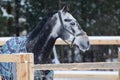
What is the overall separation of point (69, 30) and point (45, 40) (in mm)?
217

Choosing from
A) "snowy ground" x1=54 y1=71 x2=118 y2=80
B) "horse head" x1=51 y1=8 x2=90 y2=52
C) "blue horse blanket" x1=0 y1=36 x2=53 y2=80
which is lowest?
"snowy ground" x1=54 y1=71 x2=118 y2=80

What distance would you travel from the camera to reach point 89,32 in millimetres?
8031

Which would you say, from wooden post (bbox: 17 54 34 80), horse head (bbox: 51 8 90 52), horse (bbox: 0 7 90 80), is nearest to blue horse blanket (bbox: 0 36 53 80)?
horse (bbox: 0 7 90 80)

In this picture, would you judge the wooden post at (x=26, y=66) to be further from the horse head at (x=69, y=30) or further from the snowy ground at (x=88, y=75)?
the snowy ground at (x=88, y=75)

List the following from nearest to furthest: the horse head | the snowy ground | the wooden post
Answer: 1. the wooden post
2. the horse head
3. the snowy ground

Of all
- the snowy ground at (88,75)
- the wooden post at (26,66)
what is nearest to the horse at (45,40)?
the wooden post at (26,66)

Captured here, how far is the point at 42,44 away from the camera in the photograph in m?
3.46

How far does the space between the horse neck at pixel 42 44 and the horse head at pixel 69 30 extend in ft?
0.17

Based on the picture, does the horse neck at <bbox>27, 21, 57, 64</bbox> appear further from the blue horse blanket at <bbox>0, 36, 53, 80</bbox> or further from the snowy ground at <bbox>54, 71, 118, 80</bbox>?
the snowy ground at <bbox>54, 71, 118, 80</bbox>

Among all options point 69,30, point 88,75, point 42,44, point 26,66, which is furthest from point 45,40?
point 88,75

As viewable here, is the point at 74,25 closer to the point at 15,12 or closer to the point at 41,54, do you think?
the point at 41,54

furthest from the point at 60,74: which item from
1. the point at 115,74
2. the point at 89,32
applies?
the point at 89,32

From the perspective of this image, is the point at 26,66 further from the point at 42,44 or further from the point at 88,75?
the point at 88,75

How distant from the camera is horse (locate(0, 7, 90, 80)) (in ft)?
11.3
